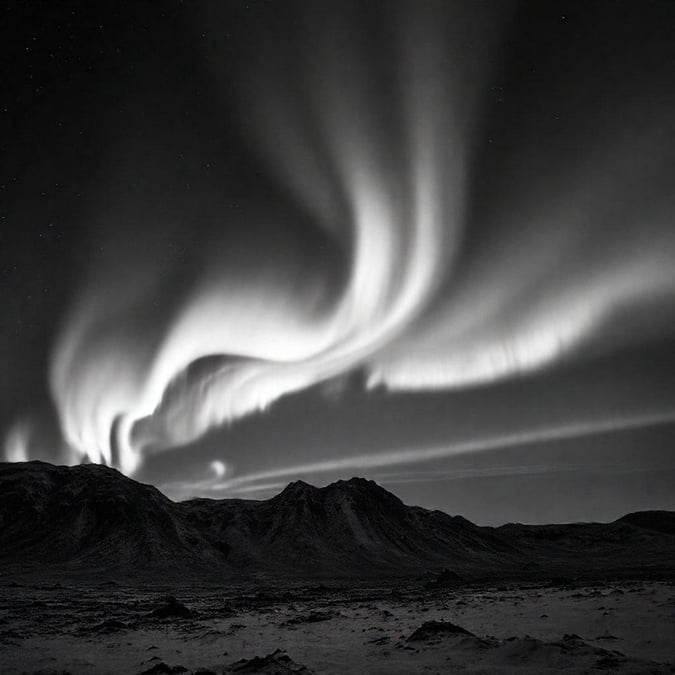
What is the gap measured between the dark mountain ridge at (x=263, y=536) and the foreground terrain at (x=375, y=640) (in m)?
76.3

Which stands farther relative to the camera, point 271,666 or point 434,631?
point 434,631

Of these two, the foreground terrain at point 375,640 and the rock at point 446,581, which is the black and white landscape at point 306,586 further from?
the rock at point 446,581

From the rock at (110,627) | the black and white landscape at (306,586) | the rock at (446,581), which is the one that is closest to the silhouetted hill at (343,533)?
the black and white landscape at (306,586)

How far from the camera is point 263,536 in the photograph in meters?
150

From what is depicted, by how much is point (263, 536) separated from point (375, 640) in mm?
140438

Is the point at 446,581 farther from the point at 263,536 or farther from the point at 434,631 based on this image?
the point at 263,536

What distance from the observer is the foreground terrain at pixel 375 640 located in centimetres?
1499

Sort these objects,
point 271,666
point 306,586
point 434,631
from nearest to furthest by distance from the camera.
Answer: point 271,666, point 434,631, point 306,586

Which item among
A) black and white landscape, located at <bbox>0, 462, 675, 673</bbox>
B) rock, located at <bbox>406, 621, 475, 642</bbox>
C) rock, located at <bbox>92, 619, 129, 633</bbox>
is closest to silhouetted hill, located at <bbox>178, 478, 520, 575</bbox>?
black and white landscape, located at <bbox>0, 462, 675, 673</bbox>

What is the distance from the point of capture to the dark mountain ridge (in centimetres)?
11319

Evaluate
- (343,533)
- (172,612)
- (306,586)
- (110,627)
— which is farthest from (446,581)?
(343,533)

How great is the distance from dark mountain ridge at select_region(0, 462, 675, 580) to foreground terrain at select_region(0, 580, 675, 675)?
76.3 meters

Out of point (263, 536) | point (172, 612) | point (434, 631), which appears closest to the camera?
point (434, 631)

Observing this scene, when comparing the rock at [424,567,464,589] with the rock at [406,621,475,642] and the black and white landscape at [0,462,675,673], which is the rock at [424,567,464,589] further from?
the rock at [406,621,475,642]
